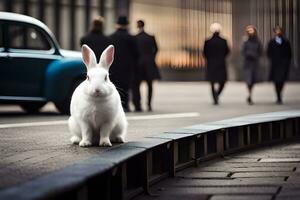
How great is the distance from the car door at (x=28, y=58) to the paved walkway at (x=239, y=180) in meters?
5.95

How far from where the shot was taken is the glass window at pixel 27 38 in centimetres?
1580

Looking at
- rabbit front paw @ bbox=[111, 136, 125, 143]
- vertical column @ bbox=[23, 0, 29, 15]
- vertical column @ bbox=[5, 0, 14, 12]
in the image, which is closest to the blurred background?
vertical column @ bbox=[23, 0, 29, 15]

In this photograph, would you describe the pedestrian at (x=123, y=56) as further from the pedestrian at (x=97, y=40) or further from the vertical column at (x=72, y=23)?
the vertical column at (x=72, y=23)

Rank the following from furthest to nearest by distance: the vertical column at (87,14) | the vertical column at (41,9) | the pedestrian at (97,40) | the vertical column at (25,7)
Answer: the vertical column at (87,14), the vertical column at (41,9), the vertical column at (25,7), the pedestrian at (97,40)

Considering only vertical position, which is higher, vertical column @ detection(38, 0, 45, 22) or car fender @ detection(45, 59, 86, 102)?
vertical column @ detection(38, 0, 45, 22)

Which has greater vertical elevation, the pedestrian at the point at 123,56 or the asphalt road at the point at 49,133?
the pedestrian at the point at 123,56

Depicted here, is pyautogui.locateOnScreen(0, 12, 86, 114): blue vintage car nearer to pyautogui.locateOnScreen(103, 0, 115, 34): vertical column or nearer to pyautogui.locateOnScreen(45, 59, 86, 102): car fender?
pyautogui.locateOnScreen(45, 59, 86, 102): car fender

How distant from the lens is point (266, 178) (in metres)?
8.71

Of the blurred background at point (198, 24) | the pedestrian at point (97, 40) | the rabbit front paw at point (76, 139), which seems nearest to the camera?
the rabbit front paw at point (76, 139)

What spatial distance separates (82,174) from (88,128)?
2842 millimetres

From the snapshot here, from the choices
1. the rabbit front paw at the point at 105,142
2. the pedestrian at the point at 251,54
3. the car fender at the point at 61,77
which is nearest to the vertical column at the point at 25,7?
the pedestrian at the point at 251,54

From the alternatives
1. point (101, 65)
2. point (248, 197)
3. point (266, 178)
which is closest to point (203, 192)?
point (248, 197)

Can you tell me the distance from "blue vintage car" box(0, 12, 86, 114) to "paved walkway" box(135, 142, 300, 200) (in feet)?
19.5

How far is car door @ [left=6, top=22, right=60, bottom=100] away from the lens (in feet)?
51.4
